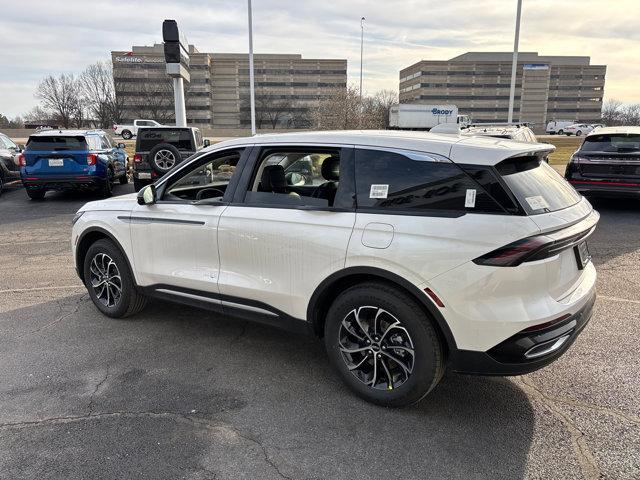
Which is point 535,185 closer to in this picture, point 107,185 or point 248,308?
point 248,308

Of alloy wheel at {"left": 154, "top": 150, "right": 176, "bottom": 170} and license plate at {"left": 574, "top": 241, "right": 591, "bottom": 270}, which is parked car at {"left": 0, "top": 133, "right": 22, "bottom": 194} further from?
license plate at {"left": 574, "top": 241, "right": 591, "bottom": 270}

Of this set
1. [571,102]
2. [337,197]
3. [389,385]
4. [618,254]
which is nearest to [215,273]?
[337,197]

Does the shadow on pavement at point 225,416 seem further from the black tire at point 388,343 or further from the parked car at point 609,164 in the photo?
the parked car at point 609,164

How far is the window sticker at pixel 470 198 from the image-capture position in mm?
2826

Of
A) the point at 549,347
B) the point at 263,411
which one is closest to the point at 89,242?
the point at 263,411

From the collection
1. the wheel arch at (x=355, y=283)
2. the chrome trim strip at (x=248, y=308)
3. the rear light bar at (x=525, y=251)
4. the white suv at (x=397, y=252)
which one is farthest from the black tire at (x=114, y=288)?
the rear light bar at (x=525, y=251)

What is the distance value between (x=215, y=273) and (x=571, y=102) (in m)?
133

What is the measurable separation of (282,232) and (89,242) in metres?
2.57

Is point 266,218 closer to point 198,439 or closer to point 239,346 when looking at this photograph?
point 239,346

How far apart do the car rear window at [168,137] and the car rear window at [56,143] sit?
1734mm

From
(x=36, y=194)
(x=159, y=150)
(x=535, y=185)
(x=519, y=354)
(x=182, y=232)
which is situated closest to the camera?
(x=519, y=354)

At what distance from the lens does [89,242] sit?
195 inches

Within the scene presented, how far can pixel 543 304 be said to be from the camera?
2.75 metres

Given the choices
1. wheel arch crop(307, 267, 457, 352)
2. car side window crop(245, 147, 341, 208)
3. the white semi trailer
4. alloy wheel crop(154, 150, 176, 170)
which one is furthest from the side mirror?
the white semi trailer
